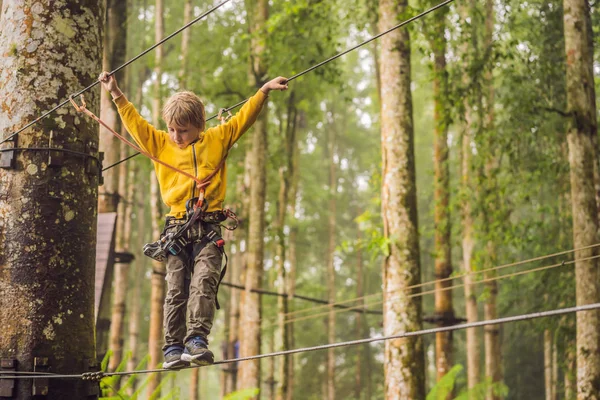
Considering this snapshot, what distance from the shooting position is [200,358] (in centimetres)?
309

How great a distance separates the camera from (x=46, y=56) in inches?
133

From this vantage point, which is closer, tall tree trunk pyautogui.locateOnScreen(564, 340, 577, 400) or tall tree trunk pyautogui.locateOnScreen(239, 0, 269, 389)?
tall tree trunk pyautogui.locateOnScreen(239, 0, 269, 389)

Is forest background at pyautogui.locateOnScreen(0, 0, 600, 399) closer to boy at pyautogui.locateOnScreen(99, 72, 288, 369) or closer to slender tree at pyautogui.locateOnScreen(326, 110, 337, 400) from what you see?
slender tree at pyautogui.locateOnScreen(326, 110, 337, 400)

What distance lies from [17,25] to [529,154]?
8.76m

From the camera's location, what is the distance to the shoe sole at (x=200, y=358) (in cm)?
308

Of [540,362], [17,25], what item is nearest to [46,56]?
[17,25]

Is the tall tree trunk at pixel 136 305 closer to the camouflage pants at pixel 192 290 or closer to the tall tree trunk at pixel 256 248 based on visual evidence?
the tall tree trunk at pixel 256 248

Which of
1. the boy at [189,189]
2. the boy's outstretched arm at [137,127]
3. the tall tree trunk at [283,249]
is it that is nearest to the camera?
the boy at [189,189]

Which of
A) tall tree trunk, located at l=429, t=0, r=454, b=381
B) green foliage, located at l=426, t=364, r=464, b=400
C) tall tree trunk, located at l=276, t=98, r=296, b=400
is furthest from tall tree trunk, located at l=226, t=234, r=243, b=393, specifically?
green foliage, located at l=426, t=364, r=464, b=400

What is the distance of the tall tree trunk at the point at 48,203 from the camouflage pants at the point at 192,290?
439mm

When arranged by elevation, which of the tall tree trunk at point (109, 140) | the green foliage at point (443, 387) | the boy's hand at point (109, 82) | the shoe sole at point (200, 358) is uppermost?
the tall tree trunk at point (109, 140)

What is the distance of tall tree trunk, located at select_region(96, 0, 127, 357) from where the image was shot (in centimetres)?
816

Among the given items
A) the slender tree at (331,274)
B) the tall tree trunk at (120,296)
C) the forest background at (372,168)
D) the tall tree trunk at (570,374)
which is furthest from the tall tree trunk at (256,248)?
the slender tree at (331,274)

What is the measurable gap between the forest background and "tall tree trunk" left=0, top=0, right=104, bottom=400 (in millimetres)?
2603
